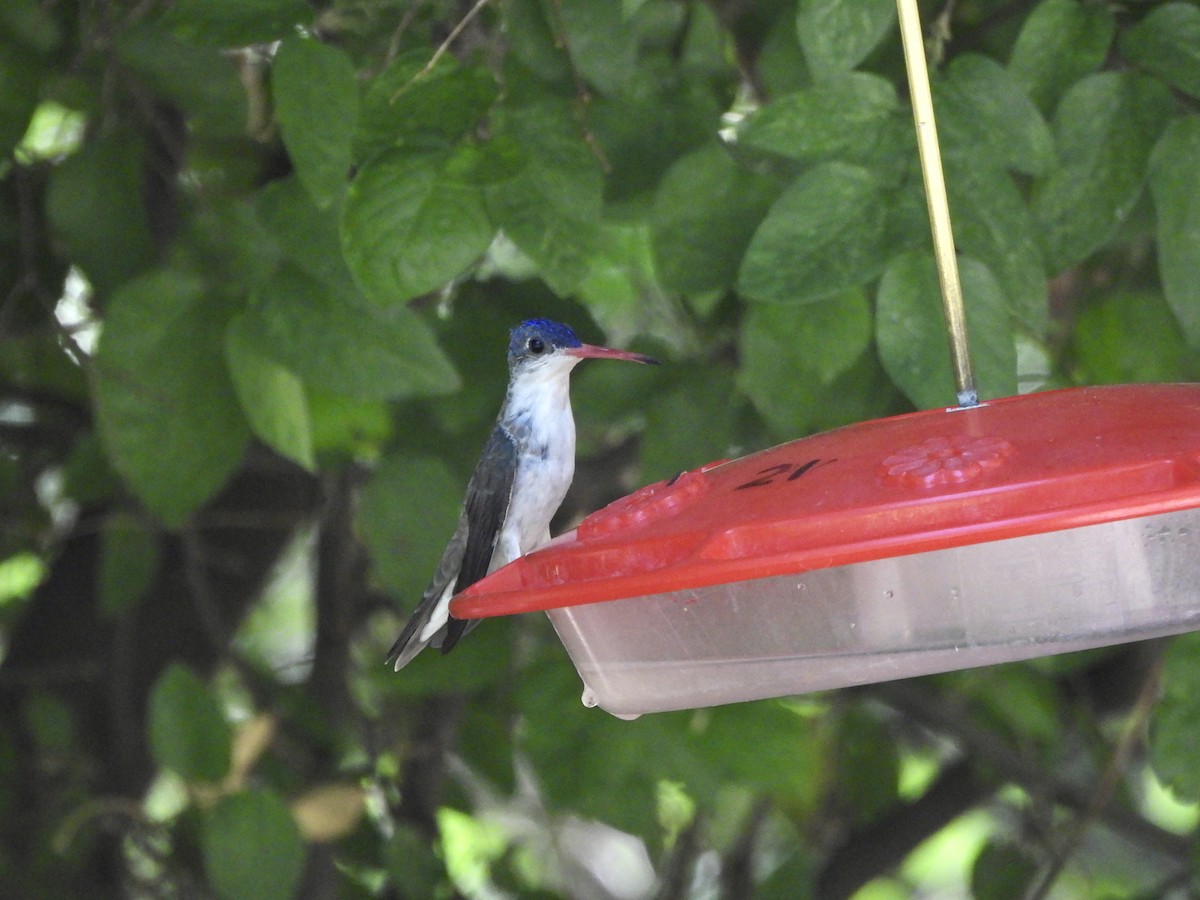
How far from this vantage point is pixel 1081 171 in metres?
1.83

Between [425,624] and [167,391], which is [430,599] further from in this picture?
[167,391]

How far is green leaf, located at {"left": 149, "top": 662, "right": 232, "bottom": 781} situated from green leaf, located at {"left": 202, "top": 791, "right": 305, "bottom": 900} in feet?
0.45

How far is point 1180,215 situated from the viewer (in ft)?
5.71

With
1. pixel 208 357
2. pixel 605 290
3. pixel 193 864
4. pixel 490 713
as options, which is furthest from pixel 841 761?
pixel 208 357

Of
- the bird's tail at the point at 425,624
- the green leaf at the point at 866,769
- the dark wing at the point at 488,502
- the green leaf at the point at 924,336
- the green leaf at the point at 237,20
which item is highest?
the green leaf at the point at 237,20

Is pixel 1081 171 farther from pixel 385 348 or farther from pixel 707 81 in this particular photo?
pixel 385 348

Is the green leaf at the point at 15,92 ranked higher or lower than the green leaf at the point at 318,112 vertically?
lower

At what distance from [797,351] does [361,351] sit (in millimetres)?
575

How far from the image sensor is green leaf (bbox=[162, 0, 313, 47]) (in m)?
1.77

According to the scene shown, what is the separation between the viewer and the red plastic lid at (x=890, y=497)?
3.74 ft

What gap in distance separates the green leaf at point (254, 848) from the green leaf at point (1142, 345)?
155cm

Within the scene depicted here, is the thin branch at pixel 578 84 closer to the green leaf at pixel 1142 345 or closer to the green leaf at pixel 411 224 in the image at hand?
the green leaf at pixel 411 224

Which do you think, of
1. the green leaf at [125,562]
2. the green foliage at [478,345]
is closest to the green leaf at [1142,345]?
the green foliage at [478,345]

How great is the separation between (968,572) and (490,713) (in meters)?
2.12
